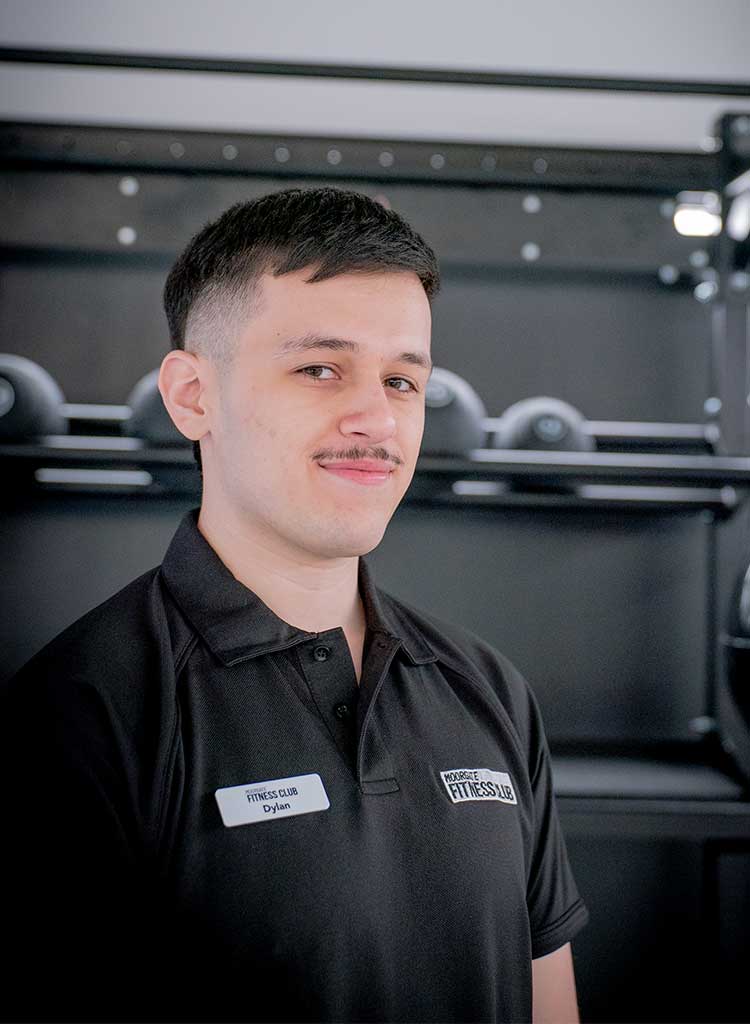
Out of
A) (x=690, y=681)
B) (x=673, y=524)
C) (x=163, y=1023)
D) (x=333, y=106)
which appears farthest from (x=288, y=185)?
(x=163, y=1023)

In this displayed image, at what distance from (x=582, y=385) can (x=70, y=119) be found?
128cm

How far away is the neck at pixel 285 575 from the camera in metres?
0.95

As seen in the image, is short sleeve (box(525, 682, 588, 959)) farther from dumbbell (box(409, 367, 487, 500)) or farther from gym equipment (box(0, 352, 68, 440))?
gym equipment (box(0, 352, 68, 440))

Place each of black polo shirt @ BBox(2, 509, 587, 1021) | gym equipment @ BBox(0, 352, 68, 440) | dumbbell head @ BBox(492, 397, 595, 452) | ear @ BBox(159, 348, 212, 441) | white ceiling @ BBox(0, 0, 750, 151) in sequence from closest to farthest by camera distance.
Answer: black polo shirt @ BBox(2, 509, 587, 1021) < ear @ BBox(159, 348, 212, 441) < gym equipment @ BBox(0, 352, 68, 440) < dumbbell head @ BBox(492, 397, 595, 452) < white ceiling @ BBox(0, 0, 750, 151)

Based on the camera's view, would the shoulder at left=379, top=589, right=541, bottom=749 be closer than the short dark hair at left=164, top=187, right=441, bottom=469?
No

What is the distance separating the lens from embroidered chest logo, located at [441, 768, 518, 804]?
3.01 feet

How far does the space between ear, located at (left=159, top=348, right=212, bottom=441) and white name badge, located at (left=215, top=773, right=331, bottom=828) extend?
373 mm

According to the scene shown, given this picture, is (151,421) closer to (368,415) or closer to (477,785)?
(368,415)

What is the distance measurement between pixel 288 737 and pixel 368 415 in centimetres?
31

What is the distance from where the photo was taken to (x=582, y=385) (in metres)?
2.21

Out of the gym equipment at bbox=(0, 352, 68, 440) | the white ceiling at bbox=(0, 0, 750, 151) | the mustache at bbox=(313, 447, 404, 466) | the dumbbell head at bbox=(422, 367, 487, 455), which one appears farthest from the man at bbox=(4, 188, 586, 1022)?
Answer: the white ceiling at bbox=(0, 0, 750, 151)

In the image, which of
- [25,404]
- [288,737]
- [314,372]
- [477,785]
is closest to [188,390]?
[314,372]

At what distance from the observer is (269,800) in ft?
2.66

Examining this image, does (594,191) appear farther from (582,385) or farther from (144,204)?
(144,204)
